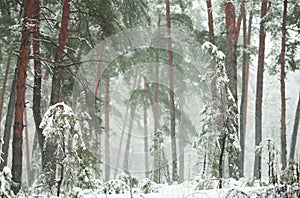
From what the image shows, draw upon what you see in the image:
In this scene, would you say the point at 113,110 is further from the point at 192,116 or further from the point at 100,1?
the point at 100,1

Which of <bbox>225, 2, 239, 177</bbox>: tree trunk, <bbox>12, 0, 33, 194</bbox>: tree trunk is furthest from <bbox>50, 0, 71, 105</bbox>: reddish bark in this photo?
<bbox>225, 2, 239, 177</bbox>: tree trunk

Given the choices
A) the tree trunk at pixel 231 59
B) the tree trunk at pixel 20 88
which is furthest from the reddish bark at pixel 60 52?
the tree trunk at pixel 231 59

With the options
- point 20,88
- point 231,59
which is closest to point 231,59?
point 231,59

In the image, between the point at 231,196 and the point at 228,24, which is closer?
the point at 231,196

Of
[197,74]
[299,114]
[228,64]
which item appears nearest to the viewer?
[228,64]

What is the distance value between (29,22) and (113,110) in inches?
614

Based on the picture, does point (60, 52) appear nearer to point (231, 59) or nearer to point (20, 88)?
point (20, 88)

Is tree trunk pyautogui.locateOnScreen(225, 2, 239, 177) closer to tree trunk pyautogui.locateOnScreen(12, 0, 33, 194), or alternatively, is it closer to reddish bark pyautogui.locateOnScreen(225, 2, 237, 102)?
reddish bark pyautogui.locateOnScreen(225, 2, 237, 102)

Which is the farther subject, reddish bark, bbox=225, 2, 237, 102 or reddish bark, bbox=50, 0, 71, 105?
reddish bark, bbox=225, 2, 237, 102

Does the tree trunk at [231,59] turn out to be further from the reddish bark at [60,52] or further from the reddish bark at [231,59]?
the reddish bark at [60,52]

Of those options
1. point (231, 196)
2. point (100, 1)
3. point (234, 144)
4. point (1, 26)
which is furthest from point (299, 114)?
point (231, 196)

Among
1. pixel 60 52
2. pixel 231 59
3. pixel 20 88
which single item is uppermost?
pixel 231 59

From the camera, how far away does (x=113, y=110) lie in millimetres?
24656

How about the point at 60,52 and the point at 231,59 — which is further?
the point at 231,59
